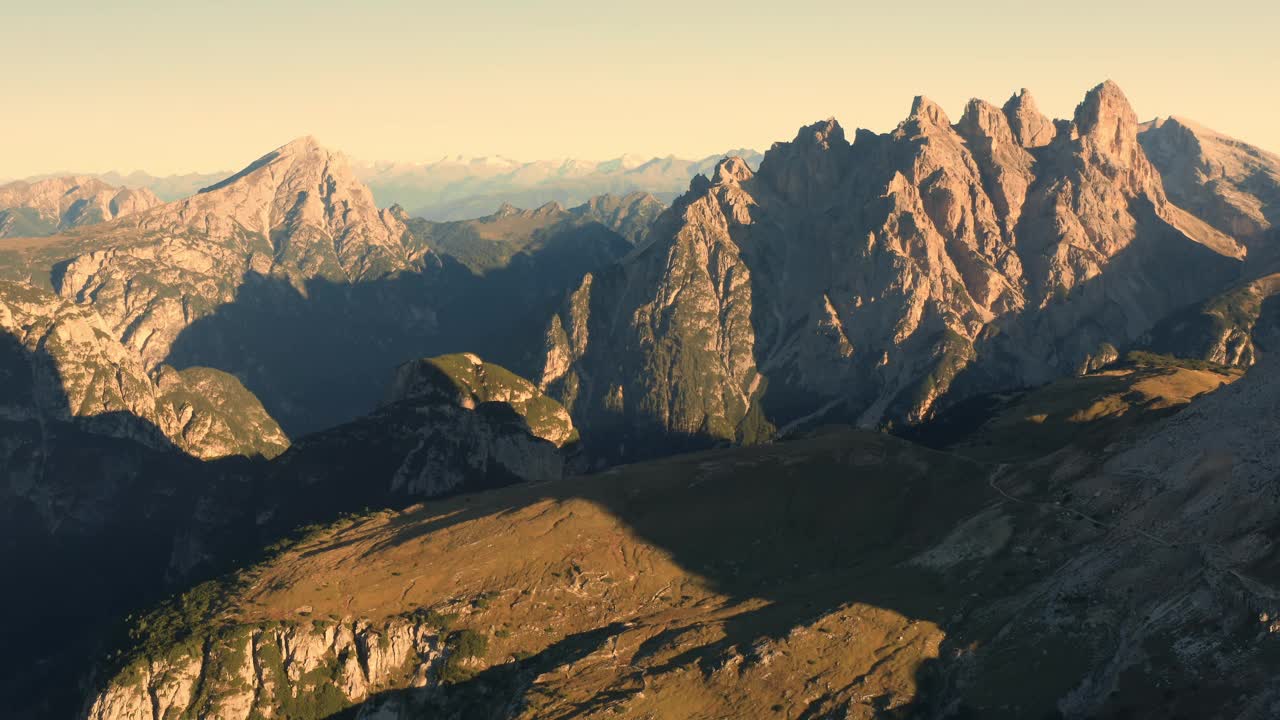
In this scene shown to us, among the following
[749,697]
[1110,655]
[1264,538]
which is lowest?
[749,697]

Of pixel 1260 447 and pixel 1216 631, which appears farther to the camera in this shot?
pixel 1260 447

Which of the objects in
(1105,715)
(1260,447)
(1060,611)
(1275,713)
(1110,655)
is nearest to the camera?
(1275,713)

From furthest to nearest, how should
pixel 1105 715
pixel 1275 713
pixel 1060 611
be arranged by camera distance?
pixel 1060 611 < pixel 1105 715 < pixel 1275 713

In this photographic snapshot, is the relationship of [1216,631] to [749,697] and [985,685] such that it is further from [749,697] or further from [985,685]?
[749,697]

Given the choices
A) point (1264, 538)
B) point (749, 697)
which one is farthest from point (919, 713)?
point (1264, 538)

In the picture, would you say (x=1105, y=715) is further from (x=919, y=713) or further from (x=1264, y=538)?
(x=1264, y=538)

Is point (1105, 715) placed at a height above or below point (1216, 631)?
below

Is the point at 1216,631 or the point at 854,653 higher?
the point at 1216,631

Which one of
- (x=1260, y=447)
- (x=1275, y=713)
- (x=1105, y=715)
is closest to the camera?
(x=1275, y=713)

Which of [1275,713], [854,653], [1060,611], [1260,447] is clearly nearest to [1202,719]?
[1275,713]
